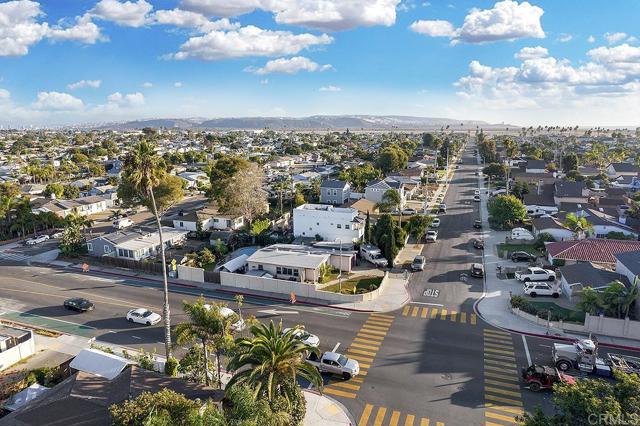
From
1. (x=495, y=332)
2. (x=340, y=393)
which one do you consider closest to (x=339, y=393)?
(x=340, y=393)

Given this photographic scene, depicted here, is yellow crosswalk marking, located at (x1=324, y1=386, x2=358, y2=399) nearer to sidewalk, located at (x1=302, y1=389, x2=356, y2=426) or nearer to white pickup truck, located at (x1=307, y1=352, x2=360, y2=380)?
sidewalk, located at (x1=302, y1=389, x2=356, y2=426)

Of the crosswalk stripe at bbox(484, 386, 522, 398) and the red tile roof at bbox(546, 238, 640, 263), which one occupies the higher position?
the red tile roof at bbox(546, 238, 640, 263)

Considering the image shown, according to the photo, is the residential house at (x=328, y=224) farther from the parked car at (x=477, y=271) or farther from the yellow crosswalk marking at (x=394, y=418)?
the yellow crosswalk marking at (x=394, y=418)

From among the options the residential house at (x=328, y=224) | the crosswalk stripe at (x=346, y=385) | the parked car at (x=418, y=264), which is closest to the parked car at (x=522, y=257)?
the parked car at (x=418, y=264)

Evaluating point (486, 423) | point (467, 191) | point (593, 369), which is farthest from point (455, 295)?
point (467, 191)

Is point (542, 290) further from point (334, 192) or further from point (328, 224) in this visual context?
point (334, 192)

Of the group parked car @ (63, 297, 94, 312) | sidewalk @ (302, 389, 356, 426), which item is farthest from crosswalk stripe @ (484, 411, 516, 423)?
parked car @ (63, 297, 94, 312)
